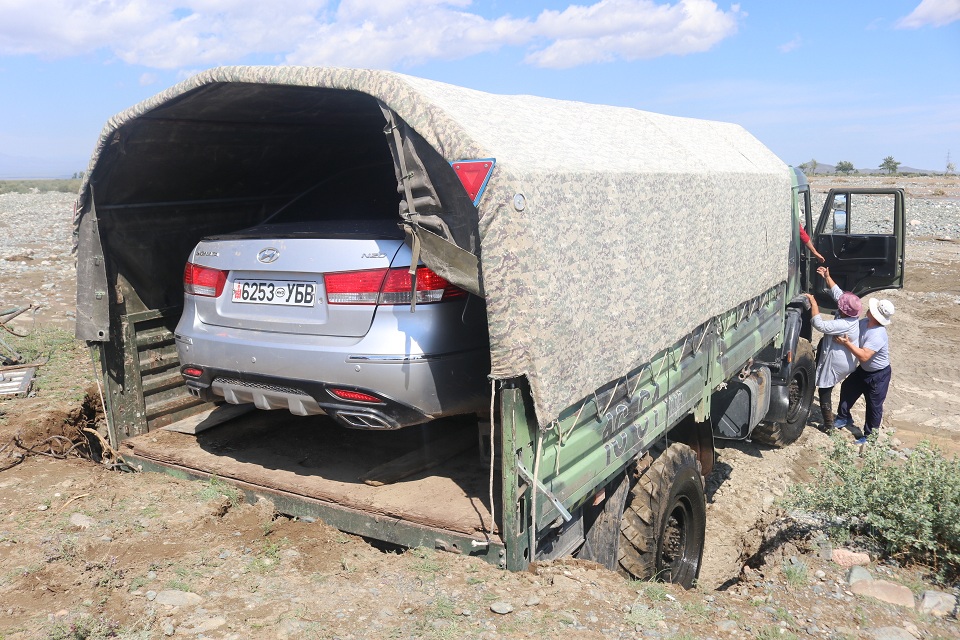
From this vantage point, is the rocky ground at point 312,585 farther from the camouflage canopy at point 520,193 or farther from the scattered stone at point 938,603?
the camouflage canopy at point 520,193

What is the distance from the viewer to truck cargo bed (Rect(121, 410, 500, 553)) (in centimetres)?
348

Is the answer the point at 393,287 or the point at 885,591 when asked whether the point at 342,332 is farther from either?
the point at 885,591

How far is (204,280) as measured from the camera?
4020 millimetres

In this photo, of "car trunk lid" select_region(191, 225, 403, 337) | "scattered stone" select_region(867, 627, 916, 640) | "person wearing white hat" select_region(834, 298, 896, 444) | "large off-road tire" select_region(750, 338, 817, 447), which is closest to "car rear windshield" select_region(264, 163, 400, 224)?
"car trunk lid" select_region(191, 225, 403, 337)

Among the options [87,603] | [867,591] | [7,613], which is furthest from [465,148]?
[867,591]

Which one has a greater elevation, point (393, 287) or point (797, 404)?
point (393, 287)

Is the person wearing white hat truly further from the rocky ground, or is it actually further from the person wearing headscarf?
the rocky ground

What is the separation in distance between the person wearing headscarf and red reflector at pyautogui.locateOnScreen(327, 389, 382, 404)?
5.84 m

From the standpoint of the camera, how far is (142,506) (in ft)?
12.9

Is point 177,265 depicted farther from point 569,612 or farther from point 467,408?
point 569,612

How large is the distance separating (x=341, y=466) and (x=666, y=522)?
71.3 inches

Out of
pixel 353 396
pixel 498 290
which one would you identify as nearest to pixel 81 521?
pixel 353 396

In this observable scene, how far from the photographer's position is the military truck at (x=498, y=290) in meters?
2.97

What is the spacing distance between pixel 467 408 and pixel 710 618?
4.57 ft
